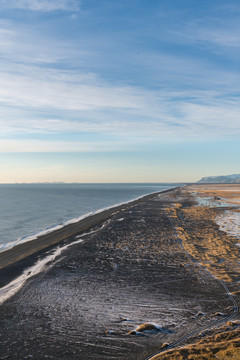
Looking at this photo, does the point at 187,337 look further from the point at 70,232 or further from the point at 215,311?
the point at 70,232

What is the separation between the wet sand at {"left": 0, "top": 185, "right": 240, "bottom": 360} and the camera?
6.57 metres

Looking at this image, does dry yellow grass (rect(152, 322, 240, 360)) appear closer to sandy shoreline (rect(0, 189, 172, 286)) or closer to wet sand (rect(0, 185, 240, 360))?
wet sand (rect(0, 185, 240, 360))

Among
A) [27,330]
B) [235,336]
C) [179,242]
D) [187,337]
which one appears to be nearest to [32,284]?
[27,330]

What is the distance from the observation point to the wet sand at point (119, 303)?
21.6 ft

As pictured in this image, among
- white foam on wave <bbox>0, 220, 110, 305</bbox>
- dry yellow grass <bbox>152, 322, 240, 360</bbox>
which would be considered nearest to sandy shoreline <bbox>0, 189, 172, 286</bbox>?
white foam on wave <bbox>0, 220, 110, 305</bbox>

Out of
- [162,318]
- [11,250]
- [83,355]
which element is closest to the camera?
[83,355]

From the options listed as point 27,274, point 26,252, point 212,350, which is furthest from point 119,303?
point 26,252

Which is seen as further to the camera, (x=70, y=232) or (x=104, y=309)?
(x=70, y=232)

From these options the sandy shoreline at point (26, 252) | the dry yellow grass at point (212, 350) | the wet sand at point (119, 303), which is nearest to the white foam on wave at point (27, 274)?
the wet sand at point (119, 303)

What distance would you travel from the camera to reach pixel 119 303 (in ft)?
29.7

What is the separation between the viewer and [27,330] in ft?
23.8

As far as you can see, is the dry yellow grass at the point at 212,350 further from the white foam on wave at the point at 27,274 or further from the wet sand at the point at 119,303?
the white foam on wave at the point at 27,274

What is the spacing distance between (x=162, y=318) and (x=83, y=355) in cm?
274

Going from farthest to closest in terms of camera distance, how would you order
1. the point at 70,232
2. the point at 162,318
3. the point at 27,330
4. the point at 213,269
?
the point at 70,232 → the point at 213,269 → the point at 162,318 → the point at 27,330
